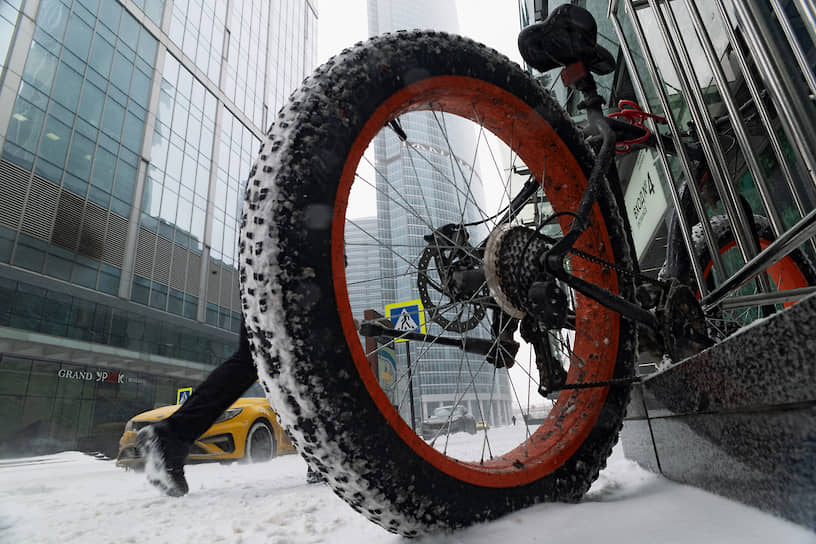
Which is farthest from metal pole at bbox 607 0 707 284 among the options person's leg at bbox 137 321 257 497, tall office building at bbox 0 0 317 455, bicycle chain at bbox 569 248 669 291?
tall office building at bbox 0 0 317 455

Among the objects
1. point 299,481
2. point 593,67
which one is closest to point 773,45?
point 593,67

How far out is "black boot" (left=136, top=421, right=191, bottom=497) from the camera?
1687 millimetres

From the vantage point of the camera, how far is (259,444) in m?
4.09

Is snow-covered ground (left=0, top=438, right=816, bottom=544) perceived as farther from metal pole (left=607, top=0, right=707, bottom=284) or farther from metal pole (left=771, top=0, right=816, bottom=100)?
metal pole (left=771, top=0, right=816, bottom=100)

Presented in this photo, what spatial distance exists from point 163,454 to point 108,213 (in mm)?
16711

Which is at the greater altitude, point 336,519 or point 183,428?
point 183,428

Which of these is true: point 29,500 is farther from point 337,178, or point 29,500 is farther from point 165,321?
point 165,321

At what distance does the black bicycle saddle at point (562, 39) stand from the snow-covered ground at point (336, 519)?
1302mm

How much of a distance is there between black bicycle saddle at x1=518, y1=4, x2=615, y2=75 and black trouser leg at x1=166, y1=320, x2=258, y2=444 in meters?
1.45

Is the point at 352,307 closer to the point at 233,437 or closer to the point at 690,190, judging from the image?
the point at 690,190

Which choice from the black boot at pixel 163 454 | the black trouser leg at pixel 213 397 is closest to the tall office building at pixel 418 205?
the black trouser leg at pixel 213 397

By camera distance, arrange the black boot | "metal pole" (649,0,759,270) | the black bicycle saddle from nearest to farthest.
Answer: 1. "metal pole" (649,0,759,270)
2. the black bicycle saddle
3. the black boot

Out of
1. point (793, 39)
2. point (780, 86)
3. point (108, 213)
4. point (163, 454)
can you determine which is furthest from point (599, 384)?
point (108, 213)

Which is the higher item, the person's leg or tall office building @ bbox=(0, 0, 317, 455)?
tall office building @ bbox=(0, 0, 317, 455)
